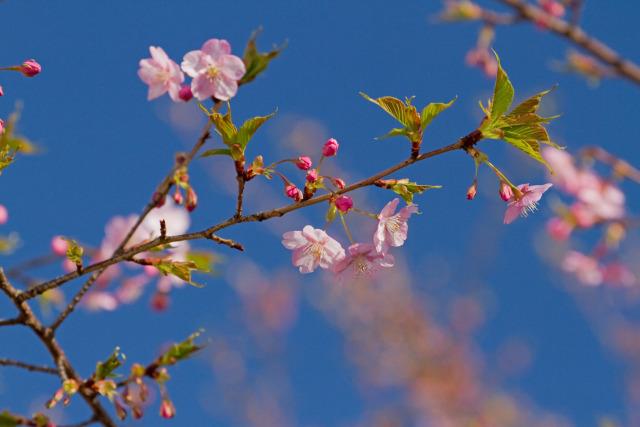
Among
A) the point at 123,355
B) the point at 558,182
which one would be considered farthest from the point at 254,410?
the point at 123,355

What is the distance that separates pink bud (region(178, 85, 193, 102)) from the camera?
1.48 m

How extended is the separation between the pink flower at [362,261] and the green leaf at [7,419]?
898 mm

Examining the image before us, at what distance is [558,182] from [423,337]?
4.29 metres

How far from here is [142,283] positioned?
2572mm

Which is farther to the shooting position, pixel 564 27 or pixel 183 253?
pixel 564 27

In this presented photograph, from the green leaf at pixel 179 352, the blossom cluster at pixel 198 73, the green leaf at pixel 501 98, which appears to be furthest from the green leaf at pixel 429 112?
the green leaf at pixel 179 352

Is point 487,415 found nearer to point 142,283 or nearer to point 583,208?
point 583,208

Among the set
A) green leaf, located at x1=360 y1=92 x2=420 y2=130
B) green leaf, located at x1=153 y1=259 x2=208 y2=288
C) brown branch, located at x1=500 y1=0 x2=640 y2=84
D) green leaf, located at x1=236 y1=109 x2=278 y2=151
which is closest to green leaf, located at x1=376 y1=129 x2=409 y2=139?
green leaf, located at x1=360 y1=92 x2=420 y2=130

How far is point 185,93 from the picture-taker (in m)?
1.49

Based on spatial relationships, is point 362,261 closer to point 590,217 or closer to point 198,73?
point 198,73

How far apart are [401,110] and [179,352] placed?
34.4 inches

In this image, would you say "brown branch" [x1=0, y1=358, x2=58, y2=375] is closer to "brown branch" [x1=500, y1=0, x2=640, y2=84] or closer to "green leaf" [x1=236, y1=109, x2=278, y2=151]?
"green leaf" [x1=236, y1=109, x2=278, y2=151]

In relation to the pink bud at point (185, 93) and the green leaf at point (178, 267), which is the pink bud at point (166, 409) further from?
the pink bud at point (185, 93)

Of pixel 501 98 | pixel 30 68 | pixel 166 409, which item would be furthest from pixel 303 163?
pixel 166 409
